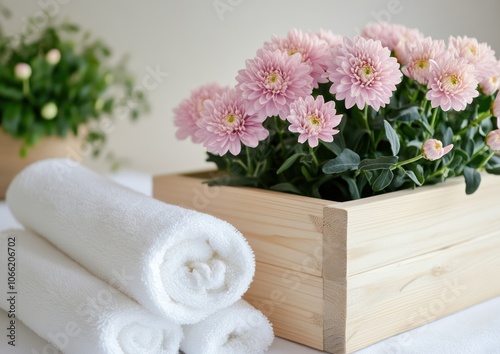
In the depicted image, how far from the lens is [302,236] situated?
2.13ft

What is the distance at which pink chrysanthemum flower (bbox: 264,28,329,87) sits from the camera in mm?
704

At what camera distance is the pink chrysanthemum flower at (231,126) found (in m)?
0.68

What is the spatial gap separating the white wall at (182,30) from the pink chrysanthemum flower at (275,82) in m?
0.45

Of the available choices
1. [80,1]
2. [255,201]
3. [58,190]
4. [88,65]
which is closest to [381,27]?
[255,201]

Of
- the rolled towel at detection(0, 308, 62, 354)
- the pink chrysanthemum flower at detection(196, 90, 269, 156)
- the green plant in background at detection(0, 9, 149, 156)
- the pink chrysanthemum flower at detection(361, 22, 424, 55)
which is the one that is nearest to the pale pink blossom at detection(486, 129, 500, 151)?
the pink chrysanthemum flower at detection(361, 22, 424, 55)

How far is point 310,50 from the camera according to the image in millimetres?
708

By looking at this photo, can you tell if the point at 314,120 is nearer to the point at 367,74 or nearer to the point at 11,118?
the point at 367,74

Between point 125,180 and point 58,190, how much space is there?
2.49 feet

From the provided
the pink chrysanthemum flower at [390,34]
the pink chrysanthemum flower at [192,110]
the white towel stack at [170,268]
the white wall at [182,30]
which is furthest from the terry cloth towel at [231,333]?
the white wall at [182,30]

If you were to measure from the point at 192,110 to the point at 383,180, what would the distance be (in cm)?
26

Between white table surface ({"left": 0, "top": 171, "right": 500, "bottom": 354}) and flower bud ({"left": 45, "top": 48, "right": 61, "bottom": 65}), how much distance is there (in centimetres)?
74

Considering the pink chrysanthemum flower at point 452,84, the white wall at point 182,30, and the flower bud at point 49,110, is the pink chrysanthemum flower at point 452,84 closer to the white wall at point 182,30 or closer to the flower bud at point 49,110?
the white wall at point 182,30

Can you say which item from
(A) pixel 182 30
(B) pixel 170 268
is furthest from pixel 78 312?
(A) pixel 182 30

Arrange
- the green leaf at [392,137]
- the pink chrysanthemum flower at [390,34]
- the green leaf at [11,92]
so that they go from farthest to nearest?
the green leaf at [11,92], the pink chrysanthemum flower at [390,34], the green leaf at [392,137]
